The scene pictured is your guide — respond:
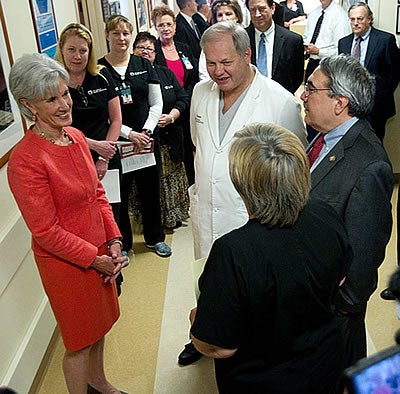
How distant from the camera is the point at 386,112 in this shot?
4.52 m

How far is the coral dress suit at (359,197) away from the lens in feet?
5.34

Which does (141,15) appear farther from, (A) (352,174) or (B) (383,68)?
(A) (352,174)

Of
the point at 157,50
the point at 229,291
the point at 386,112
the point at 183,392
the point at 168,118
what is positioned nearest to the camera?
the point at 229,291

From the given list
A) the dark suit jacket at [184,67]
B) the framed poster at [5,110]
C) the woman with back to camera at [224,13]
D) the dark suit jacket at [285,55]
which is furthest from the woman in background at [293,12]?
the framed poster at [5,110]

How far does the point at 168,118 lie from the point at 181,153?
0.33m

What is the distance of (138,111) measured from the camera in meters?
3.44

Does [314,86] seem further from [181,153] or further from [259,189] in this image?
[181,153]

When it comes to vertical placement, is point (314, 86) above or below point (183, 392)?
above

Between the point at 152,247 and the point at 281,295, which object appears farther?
the point at 152,247

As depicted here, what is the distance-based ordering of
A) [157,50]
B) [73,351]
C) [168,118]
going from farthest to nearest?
1. [157,50]
2. [168,118]
3. [73,351]

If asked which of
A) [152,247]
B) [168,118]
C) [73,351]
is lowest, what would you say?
[152,247]

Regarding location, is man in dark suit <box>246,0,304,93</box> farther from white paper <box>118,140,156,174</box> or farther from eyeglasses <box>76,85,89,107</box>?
eyeglasses <box>76,85,89,107</box>

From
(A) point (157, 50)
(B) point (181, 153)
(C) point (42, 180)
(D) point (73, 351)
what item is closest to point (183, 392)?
(D) point (73, 351)

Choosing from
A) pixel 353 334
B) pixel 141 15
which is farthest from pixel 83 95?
pixel 141 15
